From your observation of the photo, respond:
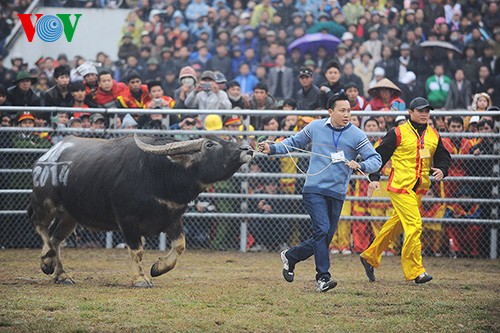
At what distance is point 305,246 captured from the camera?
1074cm

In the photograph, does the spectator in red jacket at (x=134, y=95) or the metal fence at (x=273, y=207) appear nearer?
the metal fence at (x=273, y=207)

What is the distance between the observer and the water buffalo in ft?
36.2

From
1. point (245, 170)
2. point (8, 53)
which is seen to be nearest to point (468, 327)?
point (245, 170)

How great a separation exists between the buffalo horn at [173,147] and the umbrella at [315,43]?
10181mm

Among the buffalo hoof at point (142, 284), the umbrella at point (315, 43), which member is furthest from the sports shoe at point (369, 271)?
the umbrella at point (315, 43)

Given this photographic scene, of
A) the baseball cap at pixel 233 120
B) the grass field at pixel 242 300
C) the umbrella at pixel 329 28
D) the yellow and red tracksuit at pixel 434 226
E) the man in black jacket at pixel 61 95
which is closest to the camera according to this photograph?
the grass field at pixel 242 300

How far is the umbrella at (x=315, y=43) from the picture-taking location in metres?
20.8

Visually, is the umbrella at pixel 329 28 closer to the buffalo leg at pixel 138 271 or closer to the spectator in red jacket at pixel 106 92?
the spectator in red jacket at pixel 106 92

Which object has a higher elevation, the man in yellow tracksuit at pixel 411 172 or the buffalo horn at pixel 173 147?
the buffalo horn at pixel 173 147

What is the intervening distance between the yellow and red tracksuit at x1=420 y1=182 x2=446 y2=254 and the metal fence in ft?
0.05

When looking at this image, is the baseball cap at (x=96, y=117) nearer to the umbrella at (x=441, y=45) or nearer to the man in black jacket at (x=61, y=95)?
the man in black jacket at (x=61, y=95)

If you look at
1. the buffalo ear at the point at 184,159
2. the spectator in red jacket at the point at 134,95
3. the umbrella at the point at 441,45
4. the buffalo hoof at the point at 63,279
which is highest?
the umbrella at the point at 441,45

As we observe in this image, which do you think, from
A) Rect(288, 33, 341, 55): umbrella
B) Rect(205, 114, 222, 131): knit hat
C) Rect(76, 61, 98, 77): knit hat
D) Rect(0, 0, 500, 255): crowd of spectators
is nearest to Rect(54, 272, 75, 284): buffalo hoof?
Rect(0, 0, 500, 255): crowd of spectators

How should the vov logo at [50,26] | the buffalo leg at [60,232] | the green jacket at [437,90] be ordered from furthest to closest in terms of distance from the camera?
1. the green jacket at [437,90]
2. the vov logo at [50,26]
3. the buffalo leg at [60,232]
